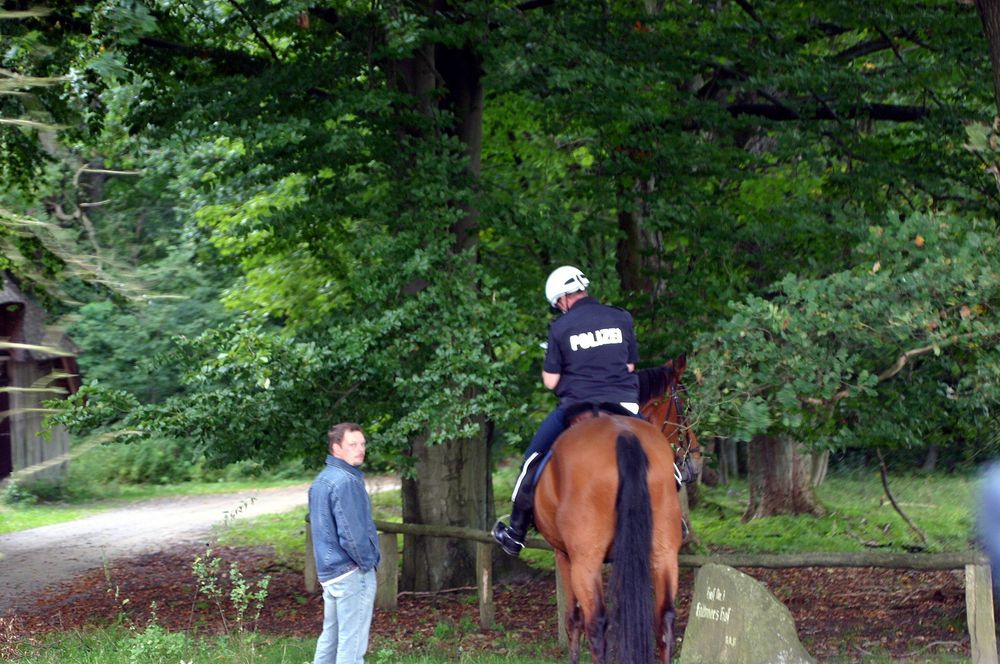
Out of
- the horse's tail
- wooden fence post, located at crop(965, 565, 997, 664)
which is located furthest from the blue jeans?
wooden fence post, located at crop(965, 565, 997, 664)

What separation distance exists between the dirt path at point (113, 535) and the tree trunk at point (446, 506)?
2152 mm

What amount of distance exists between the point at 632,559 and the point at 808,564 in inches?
111

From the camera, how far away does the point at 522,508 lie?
8.44 meters

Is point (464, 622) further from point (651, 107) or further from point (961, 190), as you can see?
point (961, 190)

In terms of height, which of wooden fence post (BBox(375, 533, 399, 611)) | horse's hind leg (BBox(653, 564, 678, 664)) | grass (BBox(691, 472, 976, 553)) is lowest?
grass (BBox(691, 472, 976, 553))

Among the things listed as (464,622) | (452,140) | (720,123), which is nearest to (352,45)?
(452,140)

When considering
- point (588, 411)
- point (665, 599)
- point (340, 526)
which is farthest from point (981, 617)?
point (340, 526)

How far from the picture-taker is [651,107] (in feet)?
40.7

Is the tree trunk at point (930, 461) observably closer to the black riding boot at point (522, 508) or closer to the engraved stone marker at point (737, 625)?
the engraved stone marker at point (737, 625)

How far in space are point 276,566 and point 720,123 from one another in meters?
10.3

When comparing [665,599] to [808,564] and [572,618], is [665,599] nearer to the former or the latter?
[572,618]

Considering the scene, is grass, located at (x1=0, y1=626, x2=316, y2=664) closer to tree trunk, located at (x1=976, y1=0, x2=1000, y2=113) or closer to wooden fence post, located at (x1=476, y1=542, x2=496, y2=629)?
→ wooden fence post, located at (x1=476, y1=542, x2=496, y2=629)

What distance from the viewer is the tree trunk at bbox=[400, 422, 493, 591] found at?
45.8 feet

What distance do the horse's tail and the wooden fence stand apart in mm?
2335
